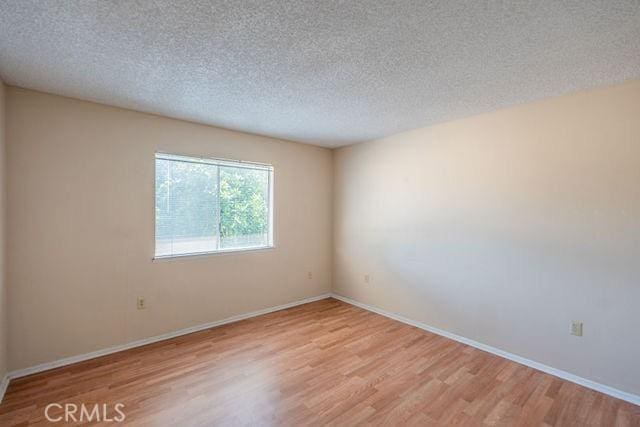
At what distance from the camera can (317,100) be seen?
2.62m

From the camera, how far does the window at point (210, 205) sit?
311 centimetres

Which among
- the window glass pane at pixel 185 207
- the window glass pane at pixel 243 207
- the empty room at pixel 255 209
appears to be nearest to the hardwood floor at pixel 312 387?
the empty room at pixel 255 209

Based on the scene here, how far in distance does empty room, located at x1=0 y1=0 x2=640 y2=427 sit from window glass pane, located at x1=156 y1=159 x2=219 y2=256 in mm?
21

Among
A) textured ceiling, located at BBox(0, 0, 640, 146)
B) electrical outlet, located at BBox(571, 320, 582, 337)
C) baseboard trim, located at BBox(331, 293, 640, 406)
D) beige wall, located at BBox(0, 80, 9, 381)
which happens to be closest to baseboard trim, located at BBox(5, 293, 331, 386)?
beige wall, located at BBox(0, 80, 9, 381)

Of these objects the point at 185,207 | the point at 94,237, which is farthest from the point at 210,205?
the point at 94,237

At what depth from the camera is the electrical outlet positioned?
2405 millimetres

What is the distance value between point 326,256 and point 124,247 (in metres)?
2.72

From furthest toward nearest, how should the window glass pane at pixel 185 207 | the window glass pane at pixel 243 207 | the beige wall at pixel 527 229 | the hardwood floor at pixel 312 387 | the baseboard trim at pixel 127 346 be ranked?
1. the window glass pane at pixel 243 207
2. the window glass pane at pixel 185 207
3. the baseboard trim at pixel 127 346
4. the beige wall at pixel 527 229
5. the hardwood floor at pixel 312 387

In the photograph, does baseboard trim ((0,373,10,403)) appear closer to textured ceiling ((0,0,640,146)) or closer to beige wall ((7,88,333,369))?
beige wall ((7,88,333,369))

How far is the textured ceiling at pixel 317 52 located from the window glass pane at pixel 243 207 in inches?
40.0

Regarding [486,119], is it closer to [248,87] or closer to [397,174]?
[397,174]

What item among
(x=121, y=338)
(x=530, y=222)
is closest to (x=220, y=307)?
(x=121, y=338)

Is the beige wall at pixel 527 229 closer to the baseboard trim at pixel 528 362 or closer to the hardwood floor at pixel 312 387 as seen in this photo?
the baseboard trim at pixel 528 362

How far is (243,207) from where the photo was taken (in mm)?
3754
